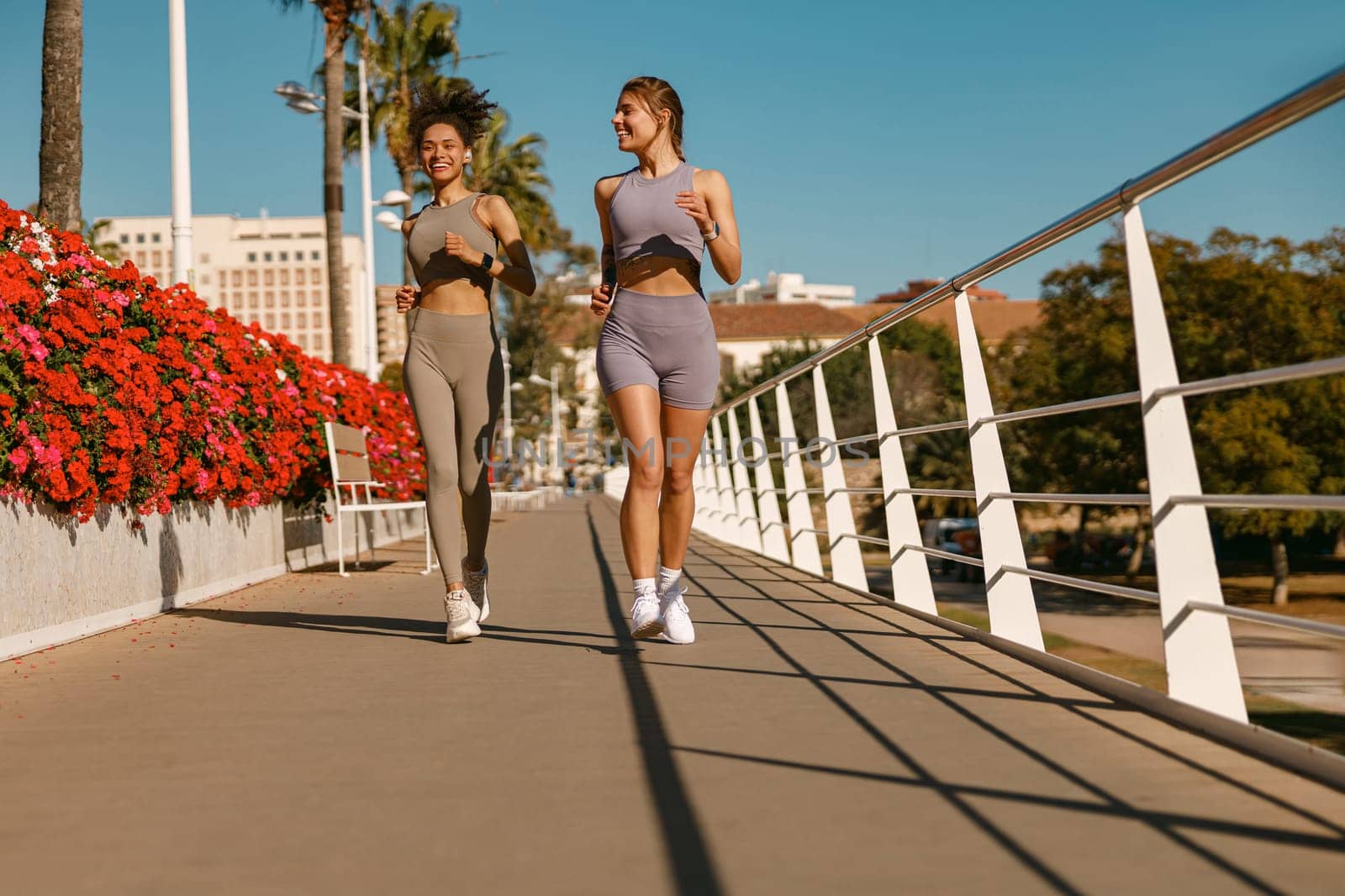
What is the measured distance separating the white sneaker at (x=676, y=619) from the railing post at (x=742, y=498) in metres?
6.74

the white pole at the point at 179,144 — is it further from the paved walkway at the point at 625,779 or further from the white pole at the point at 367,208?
the white pole at the point at 367,208

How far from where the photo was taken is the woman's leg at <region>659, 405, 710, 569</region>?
213 inches

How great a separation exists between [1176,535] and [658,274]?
2.36 m

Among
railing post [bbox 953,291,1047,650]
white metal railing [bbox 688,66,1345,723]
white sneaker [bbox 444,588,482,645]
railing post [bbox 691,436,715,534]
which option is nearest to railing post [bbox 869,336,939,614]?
white metal railing [bbox 688,66,1345,723]

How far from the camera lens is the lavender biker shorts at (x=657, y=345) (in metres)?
5.27

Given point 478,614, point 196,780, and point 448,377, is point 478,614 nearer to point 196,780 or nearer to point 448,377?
point 448,377

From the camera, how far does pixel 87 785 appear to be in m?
3.02

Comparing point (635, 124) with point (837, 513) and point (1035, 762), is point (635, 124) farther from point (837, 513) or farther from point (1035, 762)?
point (837, 513)

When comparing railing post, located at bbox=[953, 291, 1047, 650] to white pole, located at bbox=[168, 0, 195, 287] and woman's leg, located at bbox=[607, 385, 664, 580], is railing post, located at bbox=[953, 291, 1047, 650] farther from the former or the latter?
white pole, located at bbox=[168, 0, 195, 287]

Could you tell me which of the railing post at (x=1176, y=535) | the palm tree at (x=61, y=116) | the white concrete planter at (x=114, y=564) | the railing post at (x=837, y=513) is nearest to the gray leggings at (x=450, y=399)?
the white concrete planter at (x=114, y=564)

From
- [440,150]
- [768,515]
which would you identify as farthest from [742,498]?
[440,150]

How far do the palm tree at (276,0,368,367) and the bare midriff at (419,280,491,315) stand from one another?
1583 cm

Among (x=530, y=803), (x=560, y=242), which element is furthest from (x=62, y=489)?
(x=560, y=242)

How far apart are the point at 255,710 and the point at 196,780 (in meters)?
0.90
